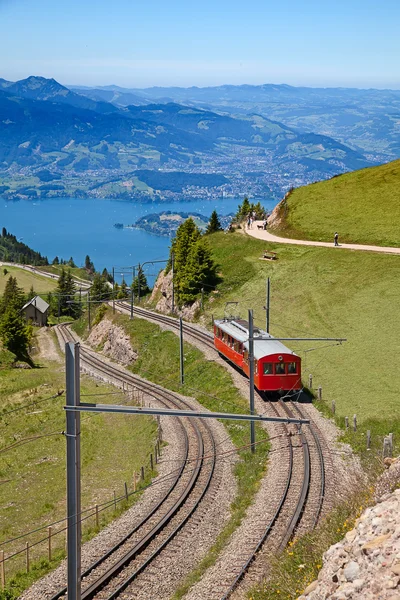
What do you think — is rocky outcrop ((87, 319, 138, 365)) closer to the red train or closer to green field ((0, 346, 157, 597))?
green field ((0, 346, 157, 597))

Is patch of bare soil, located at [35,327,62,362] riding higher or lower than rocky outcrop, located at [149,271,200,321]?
lower

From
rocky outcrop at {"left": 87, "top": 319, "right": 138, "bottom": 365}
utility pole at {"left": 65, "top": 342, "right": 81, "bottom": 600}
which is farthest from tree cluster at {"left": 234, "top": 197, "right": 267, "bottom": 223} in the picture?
utility pole at {"left": 65, "top": 342, "right": 81, "bottom": 600}

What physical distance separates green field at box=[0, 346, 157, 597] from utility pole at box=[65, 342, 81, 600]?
23.7 ft

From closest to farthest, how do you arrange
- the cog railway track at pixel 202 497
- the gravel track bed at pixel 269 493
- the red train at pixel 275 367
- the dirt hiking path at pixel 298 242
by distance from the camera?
the gravel track bed at pixel 269 493 < the cog railway track at pixel 202 497 < the red train at pixel 275 367 < the dirt hiking path at pixel 298 242

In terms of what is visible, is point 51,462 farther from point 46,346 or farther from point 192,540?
point 46,346

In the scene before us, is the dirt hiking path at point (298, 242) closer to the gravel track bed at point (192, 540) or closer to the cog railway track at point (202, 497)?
the cog railway track at point (202, 497)

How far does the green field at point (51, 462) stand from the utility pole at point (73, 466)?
23.7ft

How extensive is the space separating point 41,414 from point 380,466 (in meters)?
33.1

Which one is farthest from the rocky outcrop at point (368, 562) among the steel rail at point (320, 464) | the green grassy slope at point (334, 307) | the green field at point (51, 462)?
the green grassy slope at point (334, 307)

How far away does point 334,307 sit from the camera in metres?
58.0

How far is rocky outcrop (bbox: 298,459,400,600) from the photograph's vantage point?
10.5m

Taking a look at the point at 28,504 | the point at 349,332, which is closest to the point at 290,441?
the point at 28,504

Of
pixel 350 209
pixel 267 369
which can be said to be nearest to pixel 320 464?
pixel 267 369

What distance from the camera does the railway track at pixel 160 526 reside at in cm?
2056
